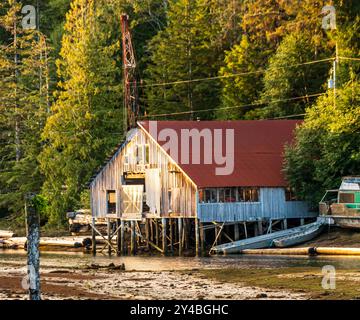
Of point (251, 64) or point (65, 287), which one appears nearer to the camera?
point (65, 287)

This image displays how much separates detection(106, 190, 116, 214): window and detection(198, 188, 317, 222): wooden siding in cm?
Result: 725

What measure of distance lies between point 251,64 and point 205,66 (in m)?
5.32

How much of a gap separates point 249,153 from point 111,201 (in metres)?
8.74

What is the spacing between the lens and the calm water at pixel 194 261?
47.8 meters

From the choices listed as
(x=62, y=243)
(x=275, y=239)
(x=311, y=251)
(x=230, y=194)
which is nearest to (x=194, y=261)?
(x=311, y=251)

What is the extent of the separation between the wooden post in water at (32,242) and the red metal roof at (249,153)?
2767 cm

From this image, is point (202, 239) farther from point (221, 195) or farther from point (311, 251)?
point (311, 251)

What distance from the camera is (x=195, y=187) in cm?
5828

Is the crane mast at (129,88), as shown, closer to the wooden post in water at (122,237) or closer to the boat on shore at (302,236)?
the wooden post in water at (122,237)

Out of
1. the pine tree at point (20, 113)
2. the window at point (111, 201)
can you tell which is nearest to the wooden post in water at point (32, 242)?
the window at point (111, 201)
